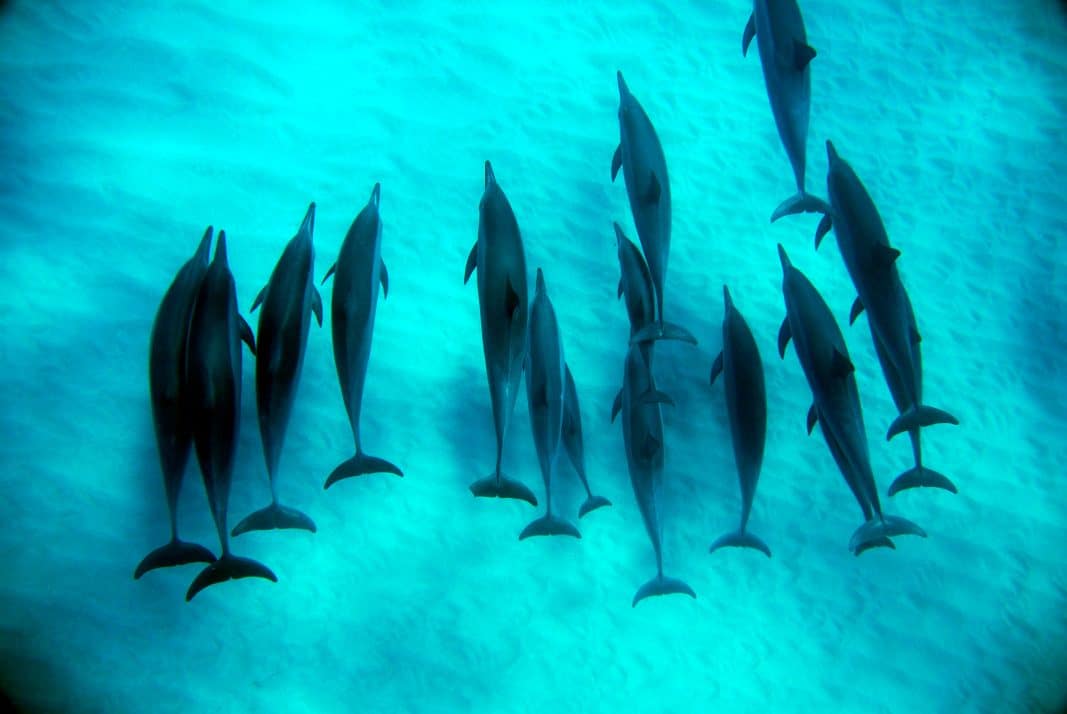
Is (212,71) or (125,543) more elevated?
(212,71)

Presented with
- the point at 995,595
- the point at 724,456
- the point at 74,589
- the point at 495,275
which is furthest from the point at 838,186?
the point at 74,589

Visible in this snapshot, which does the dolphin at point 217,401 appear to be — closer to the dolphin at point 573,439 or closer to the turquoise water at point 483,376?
the turquoise water at point 483,376

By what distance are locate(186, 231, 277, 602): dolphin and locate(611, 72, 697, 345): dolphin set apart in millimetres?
1719

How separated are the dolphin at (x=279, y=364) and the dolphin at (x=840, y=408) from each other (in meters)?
2.19

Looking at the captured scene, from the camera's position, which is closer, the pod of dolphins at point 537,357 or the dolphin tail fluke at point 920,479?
the pod of dolphins at point 537,357

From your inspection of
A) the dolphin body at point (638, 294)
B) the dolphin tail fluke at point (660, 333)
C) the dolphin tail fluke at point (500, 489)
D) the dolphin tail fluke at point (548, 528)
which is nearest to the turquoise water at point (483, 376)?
the dolphin tail fluke at point (548, 528)

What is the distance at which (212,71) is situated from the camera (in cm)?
396

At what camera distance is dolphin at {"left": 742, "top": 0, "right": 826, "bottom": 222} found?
9.95 feet

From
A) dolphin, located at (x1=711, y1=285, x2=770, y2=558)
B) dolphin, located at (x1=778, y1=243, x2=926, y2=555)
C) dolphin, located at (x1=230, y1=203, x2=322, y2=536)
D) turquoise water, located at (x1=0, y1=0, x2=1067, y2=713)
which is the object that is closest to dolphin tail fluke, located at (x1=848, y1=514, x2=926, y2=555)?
dolphin, located at (x1=778, y1=243, x2=926, y2=555)

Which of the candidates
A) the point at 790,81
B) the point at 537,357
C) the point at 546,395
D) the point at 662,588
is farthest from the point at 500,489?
the point at 790,81

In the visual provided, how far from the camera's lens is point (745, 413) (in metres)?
2.72

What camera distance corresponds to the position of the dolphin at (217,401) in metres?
2.40

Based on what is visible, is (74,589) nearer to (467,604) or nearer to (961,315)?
(467,604)

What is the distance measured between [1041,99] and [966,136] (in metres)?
0.72
